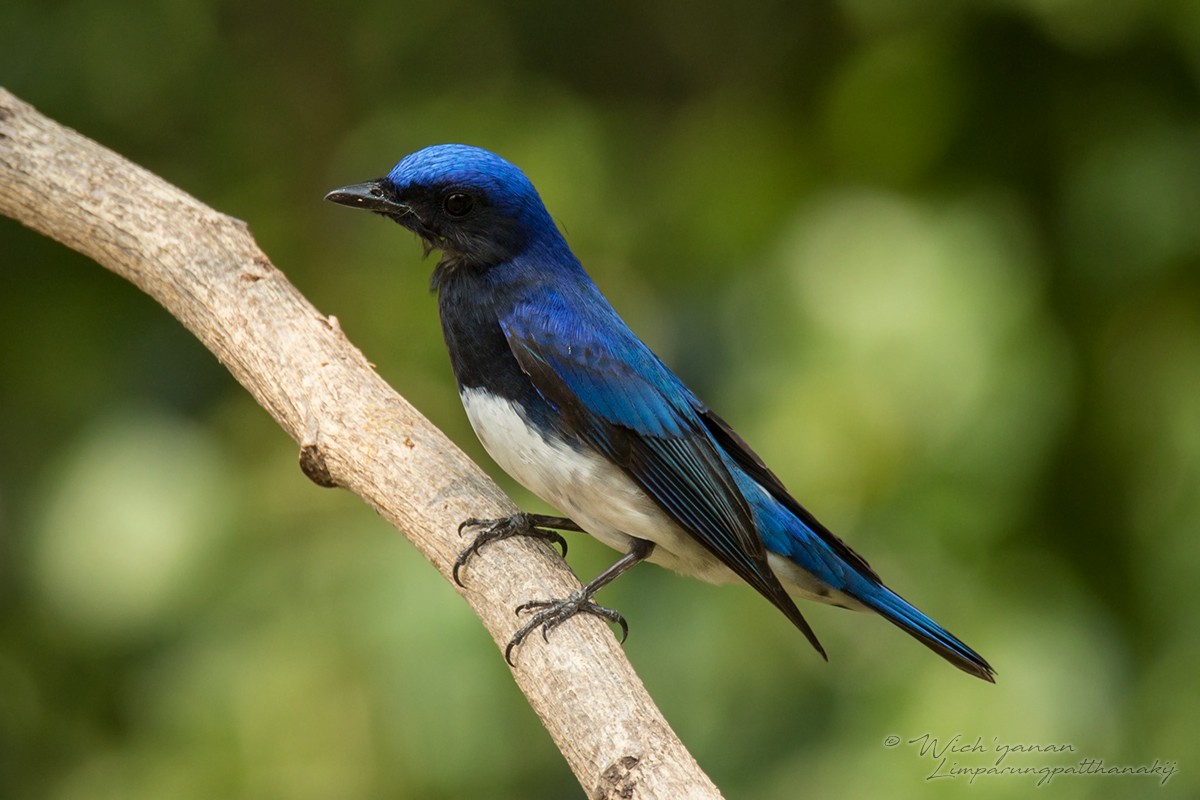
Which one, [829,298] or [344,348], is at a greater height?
[344,348]

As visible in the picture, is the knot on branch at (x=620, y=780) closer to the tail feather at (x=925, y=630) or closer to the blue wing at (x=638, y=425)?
the blue wing at (x=638, y=425)

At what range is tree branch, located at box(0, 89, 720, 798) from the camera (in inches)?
106

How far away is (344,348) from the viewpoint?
3305 millimetres

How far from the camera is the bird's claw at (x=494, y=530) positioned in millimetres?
2984

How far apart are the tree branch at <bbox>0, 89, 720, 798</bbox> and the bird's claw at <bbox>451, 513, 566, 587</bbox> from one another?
2 centimetres

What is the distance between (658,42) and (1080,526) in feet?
8.24

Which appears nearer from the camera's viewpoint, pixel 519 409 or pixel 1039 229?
pixel 519 409

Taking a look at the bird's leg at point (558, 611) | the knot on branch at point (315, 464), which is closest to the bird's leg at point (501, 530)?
the bird's leg at point (558, 611)

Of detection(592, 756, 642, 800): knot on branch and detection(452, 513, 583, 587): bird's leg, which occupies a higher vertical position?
detection(452, 513, 583, 587): bird's leg

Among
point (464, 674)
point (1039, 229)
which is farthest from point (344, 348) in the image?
point (1039, 229)

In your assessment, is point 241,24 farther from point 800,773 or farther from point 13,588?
point 800,773

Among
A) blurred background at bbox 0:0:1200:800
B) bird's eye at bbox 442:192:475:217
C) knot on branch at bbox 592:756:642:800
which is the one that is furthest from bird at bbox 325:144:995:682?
knot on branch at bbox 592:756:642:800

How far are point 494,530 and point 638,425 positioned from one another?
44 centimetres

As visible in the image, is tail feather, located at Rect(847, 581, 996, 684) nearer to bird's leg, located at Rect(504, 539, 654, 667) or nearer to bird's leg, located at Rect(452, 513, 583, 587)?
bird's leg, located at Rect(504, 539, 654, 667)
